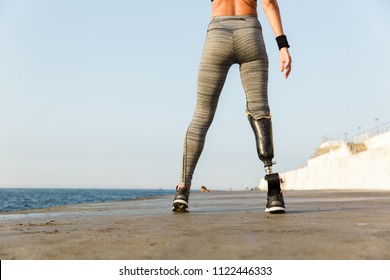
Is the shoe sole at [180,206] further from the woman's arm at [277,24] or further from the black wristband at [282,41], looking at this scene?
the black wristband at [282,41]

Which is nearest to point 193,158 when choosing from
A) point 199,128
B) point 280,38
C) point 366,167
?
point 199,128

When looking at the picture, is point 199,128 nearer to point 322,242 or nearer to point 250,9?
point 250,9

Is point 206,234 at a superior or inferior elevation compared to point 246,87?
inferior

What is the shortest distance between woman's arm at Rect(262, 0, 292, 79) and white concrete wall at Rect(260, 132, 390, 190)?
13397mm

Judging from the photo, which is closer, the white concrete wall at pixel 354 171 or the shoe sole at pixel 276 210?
the shoe sole at pixel 276 210

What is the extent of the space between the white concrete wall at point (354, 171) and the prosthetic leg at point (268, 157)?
44.3 ft

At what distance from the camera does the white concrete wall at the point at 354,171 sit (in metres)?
25.4

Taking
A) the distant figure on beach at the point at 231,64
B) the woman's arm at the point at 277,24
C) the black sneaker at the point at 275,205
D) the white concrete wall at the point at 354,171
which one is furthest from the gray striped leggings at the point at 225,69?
the white concrete wall at the point at 354,171

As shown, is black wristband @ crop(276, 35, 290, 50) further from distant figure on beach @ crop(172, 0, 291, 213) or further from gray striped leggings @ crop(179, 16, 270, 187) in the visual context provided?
gray striped leggings @ crop(179, 16, 270, 187)

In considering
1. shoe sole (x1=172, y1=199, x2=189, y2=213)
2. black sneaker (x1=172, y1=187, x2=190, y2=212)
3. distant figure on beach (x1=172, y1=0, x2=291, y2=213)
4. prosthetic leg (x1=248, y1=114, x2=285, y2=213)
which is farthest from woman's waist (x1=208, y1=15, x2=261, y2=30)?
shoe sole (x1=172, y1=199, x2=189, y2=213)

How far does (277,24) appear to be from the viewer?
13.6 feet

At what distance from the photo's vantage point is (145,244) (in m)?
1.83

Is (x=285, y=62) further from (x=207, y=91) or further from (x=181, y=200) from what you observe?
(x=181, y=200)
